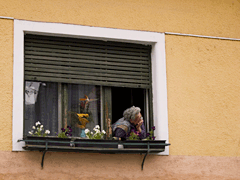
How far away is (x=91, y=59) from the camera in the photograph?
742 cm

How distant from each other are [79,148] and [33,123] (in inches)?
31.1

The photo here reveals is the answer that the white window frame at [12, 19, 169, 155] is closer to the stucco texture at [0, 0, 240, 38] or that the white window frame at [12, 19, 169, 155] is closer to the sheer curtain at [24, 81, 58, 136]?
the stucco texture at [0, 0, 240, 38]

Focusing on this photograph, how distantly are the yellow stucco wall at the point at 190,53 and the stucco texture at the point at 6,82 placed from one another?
258 millimetres

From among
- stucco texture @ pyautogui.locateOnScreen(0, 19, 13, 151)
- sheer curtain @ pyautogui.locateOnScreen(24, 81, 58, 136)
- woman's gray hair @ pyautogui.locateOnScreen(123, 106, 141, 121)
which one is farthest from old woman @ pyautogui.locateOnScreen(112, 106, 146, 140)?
stucco texture @ pyautogui.locateOnScreen(0, 19, 13, 151)

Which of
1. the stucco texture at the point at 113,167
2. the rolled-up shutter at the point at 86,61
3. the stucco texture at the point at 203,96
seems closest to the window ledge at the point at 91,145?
the stucco texture at the point at 113,167

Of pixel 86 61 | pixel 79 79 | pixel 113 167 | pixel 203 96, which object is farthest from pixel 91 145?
pixel 203 96

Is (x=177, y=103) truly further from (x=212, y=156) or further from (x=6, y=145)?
(x=6, y=145)

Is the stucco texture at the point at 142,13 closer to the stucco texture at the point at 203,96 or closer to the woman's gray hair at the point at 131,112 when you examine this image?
the stucco texture at the point at 203,96

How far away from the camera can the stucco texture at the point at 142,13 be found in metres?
7.20

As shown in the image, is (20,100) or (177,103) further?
(177,103)

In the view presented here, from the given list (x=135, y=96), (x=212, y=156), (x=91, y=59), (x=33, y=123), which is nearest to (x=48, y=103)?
(x=33, y=123)

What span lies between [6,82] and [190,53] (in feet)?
8.82

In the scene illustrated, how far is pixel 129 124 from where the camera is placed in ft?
24.2

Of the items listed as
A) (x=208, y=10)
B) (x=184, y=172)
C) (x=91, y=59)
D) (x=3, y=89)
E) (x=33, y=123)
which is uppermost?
(x=208, y=10)
